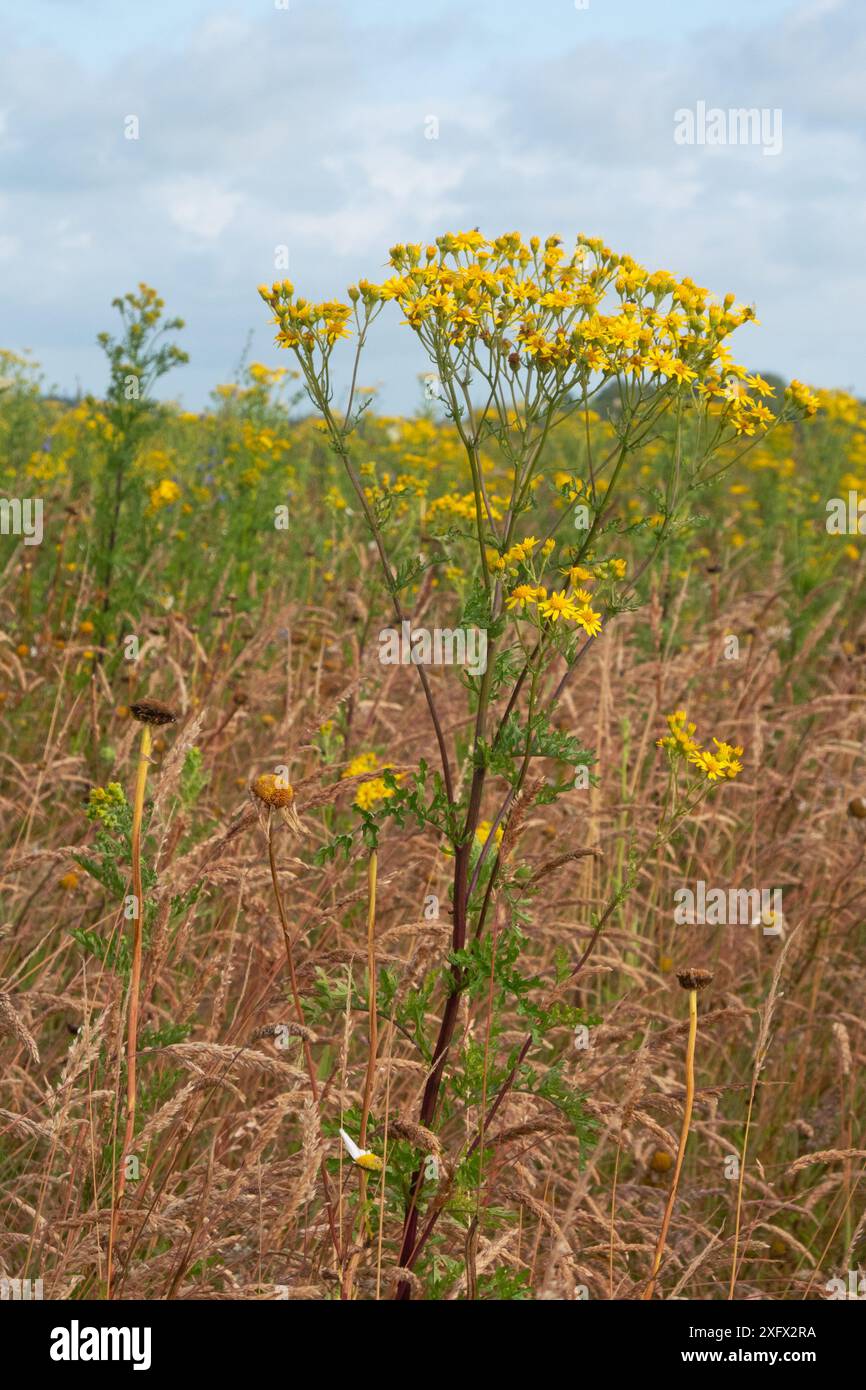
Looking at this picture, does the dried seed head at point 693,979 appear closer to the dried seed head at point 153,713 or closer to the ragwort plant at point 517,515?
the ragwort plant at point 517,515

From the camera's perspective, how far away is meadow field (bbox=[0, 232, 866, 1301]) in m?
2.11

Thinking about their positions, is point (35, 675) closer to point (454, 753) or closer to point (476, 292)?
point (454, 753)

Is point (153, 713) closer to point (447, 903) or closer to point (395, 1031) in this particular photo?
point (395, 1031)

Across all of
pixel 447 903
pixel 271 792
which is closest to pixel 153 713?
pixel 271 792

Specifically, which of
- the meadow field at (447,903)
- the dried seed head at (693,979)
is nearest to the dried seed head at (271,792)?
the meadow field at (447,903)

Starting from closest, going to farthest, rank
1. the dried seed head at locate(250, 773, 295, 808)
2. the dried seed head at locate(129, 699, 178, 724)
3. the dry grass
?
the dried seed head at locate(250, 773, 295, 808) → the dried seed head at locate(129, 699, 178, 724) → the dry grass

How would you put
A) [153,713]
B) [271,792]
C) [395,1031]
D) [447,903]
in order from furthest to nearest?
[447,903] → [395,1031] → [153,713] → [271,792]

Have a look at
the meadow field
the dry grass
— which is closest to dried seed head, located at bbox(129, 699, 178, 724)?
the meadow field

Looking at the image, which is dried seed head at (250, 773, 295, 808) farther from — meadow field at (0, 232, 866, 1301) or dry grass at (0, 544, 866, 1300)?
dry grass at (0, 544, 866, 1300)

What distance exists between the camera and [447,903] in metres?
3.33

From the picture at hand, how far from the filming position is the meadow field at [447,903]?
211cm
